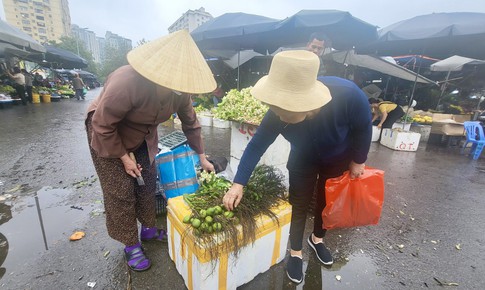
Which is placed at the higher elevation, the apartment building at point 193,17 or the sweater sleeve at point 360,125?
the apartment building at point 193,17

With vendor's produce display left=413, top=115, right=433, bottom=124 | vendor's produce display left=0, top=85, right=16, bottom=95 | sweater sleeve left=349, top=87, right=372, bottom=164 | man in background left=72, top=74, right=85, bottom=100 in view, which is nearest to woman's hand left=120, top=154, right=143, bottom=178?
sweater sleeve left=349, top=87, right=372, bottom=164

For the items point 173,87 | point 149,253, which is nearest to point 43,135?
point 149,253

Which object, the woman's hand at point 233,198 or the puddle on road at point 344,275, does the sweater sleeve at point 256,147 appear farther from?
the puddle on road at point 344,275

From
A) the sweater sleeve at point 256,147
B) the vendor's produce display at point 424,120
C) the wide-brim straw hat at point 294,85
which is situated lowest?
the vendor's produce display at point 424,120

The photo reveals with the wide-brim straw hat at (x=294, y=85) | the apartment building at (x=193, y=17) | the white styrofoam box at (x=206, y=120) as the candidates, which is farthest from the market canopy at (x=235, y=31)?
the apartment building at (x=193, y=17)

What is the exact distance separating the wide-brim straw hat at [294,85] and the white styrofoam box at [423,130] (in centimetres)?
788

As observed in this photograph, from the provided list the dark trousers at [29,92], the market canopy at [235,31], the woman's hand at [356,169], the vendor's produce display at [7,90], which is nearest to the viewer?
the woman's hand at [356,169]

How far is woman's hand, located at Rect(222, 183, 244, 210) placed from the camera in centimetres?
165

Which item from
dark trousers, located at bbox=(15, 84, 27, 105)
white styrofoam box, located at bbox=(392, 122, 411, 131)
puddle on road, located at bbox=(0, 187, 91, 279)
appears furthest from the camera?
dark trousers, located at bbox=(15, 84, 27, 105)

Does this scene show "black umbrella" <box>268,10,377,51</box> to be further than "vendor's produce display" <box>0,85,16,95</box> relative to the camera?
No

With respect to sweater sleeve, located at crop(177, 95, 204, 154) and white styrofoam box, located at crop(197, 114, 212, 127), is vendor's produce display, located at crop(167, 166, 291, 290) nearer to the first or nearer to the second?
sweater sleeve, located at crop(177, 95, 204, 154)

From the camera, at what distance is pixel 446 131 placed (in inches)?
285

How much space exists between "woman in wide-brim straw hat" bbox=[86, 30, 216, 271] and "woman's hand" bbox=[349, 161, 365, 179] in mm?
1219

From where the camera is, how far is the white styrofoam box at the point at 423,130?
744 centimetres
